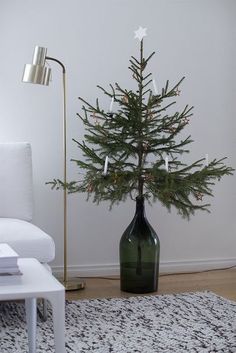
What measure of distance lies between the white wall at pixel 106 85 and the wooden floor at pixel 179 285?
167 mm

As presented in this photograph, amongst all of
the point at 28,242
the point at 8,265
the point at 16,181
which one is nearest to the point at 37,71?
the point at 16,181

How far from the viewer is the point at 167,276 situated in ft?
12.4

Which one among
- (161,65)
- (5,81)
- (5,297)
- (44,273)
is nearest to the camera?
(5,297)

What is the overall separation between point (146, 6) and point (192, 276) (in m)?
1.80

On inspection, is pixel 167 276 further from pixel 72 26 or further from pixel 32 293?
pixel 32 293

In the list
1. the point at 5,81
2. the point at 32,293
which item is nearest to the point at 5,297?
the point at 32,293

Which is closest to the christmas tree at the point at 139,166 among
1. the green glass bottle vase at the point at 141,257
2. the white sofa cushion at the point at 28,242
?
the green glass bottle vase at the point at 141,257

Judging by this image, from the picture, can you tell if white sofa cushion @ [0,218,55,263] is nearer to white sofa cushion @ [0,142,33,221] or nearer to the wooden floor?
white sofa cushion @ [0,142,33,221]

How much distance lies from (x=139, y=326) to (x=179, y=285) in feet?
3.29

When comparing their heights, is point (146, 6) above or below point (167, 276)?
above

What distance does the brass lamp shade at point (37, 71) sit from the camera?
3146 mm

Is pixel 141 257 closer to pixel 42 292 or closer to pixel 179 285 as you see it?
pixel 179 285

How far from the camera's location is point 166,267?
154 inches

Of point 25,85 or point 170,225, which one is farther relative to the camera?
point 170,225
